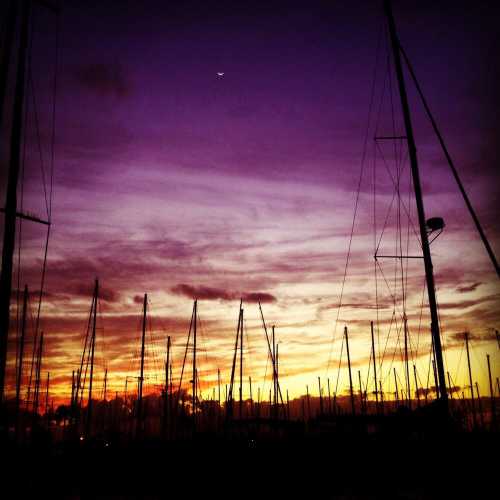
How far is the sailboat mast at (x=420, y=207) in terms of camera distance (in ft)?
54.3

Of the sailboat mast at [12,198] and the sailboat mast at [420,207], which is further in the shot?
the sailboat mast at [420,207]

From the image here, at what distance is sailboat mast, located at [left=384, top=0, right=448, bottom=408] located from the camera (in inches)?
651

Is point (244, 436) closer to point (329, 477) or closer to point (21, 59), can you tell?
point (329, 477)

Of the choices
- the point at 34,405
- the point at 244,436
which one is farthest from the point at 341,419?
the point at 34,405

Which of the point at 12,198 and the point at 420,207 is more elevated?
the point at 420,207

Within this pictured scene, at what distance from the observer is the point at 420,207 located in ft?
61.1

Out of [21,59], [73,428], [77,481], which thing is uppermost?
[21,59]

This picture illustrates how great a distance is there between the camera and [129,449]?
3484cm

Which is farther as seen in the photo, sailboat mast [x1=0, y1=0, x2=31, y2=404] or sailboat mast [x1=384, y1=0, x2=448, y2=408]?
sailboat mast [x1=384, y1=0, x2=448, y2=408]

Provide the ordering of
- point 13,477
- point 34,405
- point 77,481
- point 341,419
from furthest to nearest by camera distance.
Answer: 1. point 34,405
2. point 77,481
3. point 341,419
4. point 13,477

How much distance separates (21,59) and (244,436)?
28.8 meters

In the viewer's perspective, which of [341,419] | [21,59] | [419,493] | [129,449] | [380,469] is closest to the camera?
[21,59]

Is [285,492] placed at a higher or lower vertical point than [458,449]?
lower

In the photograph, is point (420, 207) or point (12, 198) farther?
point (420, 207)
